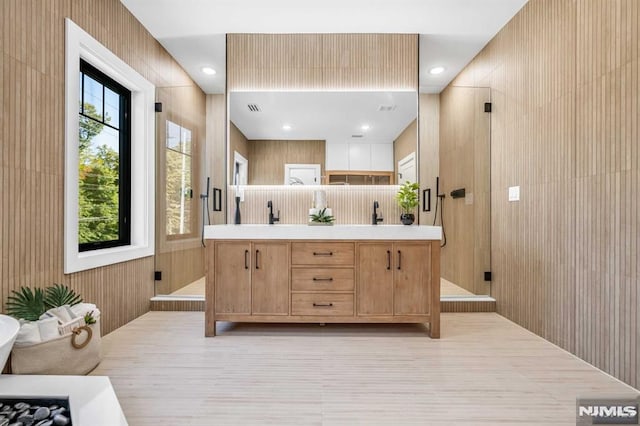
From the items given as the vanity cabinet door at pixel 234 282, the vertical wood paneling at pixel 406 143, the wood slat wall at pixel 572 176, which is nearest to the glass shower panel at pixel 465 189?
the wood slat wall at pixel 572 176

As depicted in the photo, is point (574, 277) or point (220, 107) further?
point (220, 107)

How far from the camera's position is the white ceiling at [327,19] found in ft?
9.00

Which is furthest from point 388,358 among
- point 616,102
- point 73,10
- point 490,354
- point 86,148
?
point 73,10

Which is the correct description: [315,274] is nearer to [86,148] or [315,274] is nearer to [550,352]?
[550,352]

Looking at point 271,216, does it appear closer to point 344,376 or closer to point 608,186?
point 344,376

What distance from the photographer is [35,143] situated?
6.38 ft

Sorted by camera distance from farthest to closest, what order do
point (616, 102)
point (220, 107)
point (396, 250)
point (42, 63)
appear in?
point (220, 107) → point (396, 250) → point (42, 63) → point (616, 102)

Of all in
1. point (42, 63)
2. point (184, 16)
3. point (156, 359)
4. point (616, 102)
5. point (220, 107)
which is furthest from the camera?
point (220, 107)

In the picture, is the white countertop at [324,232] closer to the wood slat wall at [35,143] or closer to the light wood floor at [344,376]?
the light wood floor at [344,376]

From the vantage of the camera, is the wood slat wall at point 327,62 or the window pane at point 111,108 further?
the wood slat wall at point 327,62

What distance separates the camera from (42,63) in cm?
198

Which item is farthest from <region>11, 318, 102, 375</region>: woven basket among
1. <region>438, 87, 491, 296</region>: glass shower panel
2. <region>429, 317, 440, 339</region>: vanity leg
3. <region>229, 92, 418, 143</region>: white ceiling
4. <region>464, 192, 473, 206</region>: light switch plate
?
<region>464, 192, 473, 206</region>: light switch plate

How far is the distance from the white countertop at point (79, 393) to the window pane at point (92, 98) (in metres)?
1.90

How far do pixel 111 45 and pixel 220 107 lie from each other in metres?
1.29
